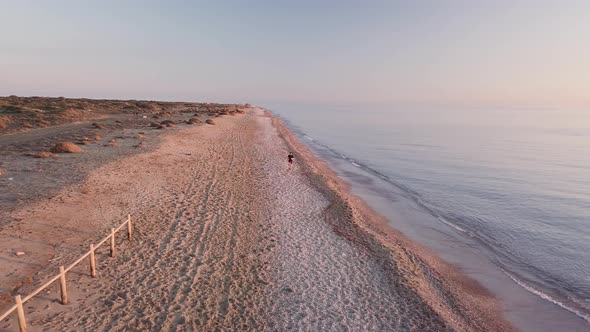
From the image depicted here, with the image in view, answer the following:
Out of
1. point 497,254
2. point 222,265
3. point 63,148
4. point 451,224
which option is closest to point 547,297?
point 497,254

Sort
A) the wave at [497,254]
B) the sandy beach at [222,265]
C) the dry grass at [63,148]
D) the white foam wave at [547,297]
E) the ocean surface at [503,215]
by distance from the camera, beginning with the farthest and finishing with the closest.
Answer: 1. the dry grass at [63,148]
2. the ocean surface at [503,215]
3. the wave at [497,254]
4. the white foam wave at [547,297]
5. the sandy beach at [222,265]

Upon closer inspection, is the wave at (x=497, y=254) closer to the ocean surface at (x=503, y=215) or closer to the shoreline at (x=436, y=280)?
the ocean surface at (x=503, y=215)

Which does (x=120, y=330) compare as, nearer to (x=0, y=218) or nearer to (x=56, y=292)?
(x=56, y=292)

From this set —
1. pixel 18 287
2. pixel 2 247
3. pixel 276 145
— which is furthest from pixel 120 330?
pixel 276 145

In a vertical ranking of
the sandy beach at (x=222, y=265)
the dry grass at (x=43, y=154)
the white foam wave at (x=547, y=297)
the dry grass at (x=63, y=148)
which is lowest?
the white foam wave at (x=547, y=297)

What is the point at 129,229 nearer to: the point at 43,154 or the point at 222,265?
the point at 222,265

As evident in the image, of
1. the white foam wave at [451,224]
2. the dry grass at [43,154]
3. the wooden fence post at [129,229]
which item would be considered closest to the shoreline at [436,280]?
the white foam wave at [451,224]

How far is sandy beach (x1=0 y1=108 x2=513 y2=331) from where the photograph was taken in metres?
9.88

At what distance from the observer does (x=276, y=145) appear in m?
44.0

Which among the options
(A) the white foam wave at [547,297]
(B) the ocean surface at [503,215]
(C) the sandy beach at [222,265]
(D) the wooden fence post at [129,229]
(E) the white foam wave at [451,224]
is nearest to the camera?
(C) the sandy beach at [222,265]

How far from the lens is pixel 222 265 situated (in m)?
12.9

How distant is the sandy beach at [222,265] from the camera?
9883mm

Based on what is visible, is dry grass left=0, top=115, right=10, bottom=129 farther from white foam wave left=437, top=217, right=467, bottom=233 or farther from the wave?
white foam wave left=437, top=217, right=467, bottom=233

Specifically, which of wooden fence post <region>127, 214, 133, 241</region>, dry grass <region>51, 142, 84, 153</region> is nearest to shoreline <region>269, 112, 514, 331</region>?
wooden fence post <region>127, 214, 133, 241</region>
